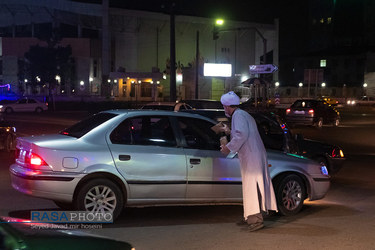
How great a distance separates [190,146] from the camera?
23.0 feet

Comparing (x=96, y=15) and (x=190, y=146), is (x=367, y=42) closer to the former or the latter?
(x=96, y=15)

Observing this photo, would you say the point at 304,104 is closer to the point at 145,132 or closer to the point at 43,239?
the point at 145,132

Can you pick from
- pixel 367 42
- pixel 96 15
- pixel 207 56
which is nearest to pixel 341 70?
pixel 367 42

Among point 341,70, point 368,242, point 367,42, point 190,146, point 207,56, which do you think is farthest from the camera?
point 367,42

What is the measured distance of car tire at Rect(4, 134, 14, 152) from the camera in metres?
15.5

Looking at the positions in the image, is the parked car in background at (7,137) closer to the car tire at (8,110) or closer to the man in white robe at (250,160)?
the man in white robe at (250,160)

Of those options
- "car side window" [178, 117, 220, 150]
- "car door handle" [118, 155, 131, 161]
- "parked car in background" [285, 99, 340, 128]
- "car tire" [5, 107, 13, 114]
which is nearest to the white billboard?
"car tire" [5, 107, 13, 114]

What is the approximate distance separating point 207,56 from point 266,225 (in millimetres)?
71082

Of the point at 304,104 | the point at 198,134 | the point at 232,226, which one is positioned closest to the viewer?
the point at 232,226

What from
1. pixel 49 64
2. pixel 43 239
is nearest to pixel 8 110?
pixel 49 64

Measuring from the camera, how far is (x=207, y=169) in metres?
6.95

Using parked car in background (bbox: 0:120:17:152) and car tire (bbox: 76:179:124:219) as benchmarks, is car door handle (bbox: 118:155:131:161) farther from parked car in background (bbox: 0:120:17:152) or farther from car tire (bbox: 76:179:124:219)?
parked car in background (bbox: 0:120:17:152)

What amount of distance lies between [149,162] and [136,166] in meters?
0.19

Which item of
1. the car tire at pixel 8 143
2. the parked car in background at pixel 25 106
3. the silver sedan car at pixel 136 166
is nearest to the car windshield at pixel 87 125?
the silver sedan car at pixel 136 166
